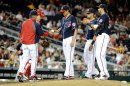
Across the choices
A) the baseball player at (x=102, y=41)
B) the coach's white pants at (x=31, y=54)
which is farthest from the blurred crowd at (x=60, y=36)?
the baseball player at (x=102, y=41)

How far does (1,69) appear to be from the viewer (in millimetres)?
A: 21172

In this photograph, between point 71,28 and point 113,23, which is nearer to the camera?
point 71,28

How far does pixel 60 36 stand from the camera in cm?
2439

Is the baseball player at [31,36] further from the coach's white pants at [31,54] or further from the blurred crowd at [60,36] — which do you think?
the blurred crowd at [60,36]

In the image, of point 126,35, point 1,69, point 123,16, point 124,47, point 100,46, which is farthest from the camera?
point 123,16

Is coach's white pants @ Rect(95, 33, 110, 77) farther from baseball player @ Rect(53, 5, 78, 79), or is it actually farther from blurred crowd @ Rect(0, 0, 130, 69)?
blurred crowd @ Rect(0, 0, 130, 69)

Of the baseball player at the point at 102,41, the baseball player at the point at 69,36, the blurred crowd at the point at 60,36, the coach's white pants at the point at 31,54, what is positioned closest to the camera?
the baseball player at the point at 102,41

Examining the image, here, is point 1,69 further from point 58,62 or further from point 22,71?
point 22,71

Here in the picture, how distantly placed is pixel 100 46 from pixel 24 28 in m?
2.50

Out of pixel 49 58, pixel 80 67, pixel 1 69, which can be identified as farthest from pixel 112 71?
pixel 1 69

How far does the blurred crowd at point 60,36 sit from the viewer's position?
71.3ft

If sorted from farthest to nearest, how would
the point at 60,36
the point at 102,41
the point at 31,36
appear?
the point at 60,36 < the point at 31,36 < the point at 102,41

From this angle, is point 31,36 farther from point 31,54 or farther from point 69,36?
point 69,36

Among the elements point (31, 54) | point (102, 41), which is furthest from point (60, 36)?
point (102, 41)
